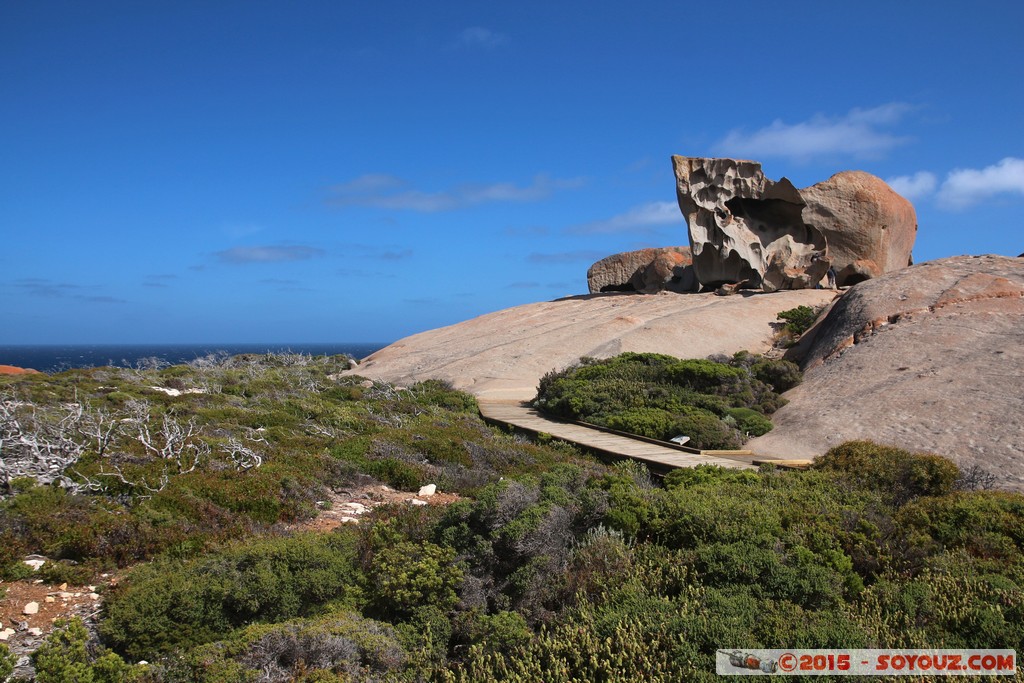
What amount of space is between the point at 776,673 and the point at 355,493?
6.38m

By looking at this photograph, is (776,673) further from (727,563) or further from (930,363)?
(930,363)

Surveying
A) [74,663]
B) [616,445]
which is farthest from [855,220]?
[74,663]

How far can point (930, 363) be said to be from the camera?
45.6ft

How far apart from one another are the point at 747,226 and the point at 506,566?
23.7 m

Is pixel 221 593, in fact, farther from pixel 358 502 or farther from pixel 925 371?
pixel 925 371

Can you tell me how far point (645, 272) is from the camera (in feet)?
106

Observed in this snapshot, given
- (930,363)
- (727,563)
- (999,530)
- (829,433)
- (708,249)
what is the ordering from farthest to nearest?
1. (708,249)
2. (930,363)
3. (829,433)
4. (999,530)
5. (727,563)

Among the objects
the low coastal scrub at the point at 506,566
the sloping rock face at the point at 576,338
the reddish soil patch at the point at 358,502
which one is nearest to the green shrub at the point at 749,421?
the low coastal scrub at the point at 506,566

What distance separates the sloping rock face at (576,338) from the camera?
70.0ft

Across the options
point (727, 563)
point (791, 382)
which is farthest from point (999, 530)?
point (791, 382)

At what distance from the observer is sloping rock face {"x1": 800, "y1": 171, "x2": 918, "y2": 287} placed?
1056 inches

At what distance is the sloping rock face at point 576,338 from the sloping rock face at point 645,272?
1.29 m

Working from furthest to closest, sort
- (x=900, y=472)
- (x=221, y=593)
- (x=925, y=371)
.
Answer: (x=925, y=371) → (x=900, y=472) → (x=221, y=593)

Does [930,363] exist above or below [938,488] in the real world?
above
